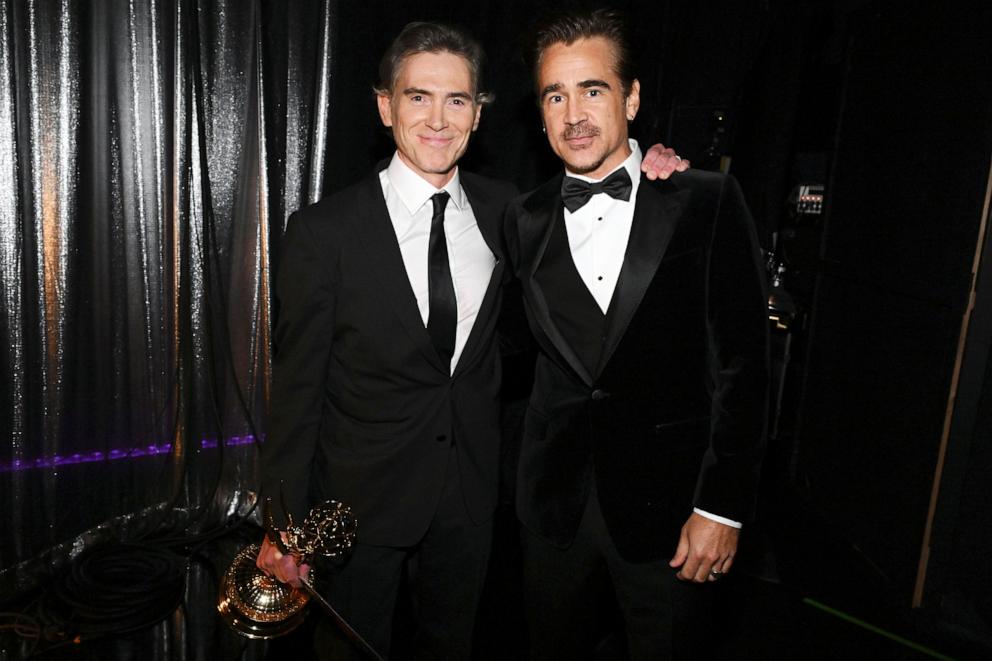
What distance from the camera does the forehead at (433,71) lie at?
1855 mm

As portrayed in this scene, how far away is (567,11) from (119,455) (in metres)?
2.61

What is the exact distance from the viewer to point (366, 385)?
6.03 ft

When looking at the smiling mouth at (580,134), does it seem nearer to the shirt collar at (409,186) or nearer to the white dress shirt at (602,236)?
the white dress shirt at (602,236)

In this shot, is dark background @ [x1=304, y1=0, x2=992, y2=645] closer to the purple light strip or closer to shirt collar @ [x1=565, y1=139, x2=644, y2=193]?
shirt collar @ [x1=565, y1=139, x2=644, y2=193]

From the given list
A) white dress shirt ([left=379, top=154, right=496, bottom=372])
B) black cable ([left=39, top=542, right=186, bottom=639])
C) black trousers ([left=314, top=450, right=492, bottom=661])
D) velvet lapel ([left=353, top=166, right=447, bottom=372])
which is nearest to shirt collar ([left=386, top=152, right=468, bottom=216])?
white dress shirt ([left=379, top=154, right=496, bottom=372])

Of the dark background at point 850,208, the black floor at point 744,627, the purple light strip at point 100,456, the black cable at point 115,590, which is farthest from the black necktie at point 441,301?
the purple light strip at point 100,456

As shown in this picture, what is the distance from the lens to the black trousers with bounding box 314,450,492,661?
1.91 m

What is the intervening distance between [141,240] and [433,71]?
1.77m

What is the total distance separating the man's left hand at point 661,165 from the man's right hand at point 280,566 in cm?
122

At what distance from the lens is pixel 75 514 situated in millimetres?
3104

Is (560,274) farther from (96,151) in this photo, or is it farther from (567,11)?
(96,151)

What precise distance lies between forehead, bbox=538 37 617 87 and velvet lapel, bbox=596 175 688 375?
311 millimetres

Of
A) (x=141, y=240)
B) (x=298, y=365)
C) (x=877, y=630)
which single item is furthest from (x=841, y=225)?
(x=141, y=240)

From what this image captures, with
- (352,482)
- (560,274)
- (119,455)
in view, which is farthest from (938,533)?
(119,455)
